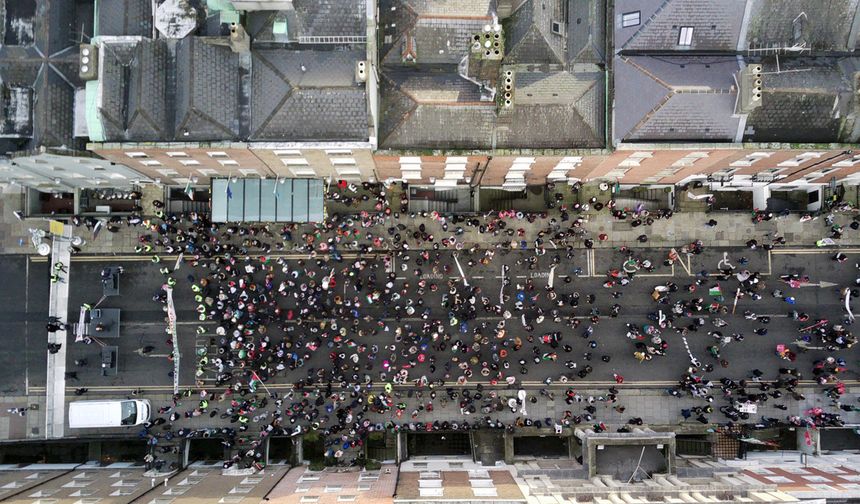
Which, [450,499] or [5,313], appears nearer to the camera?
[450,499]

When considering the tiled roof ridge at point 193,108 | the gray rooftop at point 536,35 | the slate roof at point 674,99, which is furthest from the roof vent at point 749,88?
the tiled roof ridge at point 193,108

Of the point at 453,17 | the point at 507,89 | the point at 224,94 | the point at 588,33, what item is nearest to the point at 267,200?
the point at 224,94

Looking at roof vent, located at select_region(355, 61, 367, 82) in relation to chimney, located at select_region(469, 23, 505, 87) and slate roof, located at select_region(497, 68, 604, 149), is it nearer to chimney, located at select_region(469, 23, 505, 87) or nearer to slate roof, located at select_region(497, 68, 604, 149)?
chimney, located at select_region(469, 23, 505, 87)

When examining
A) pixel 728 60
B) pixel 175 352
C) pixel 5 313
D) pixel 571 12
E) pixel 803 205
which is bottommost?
pixel 175 352

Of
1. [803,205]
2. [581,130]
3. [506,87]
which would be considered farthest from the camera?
[803,205]

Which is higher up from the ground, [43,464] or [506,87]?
[506,87]

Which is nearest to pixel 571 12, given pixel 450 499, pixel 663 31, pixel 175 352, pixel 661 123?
pixel 663 31

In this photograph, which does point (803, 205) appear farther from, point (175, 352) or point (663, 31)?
point (175, 352)
